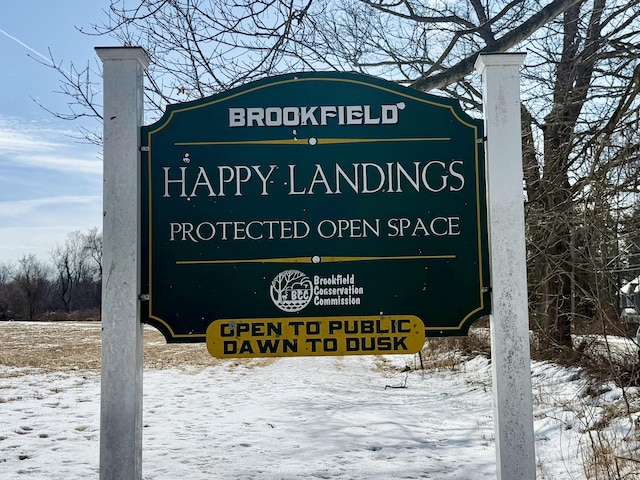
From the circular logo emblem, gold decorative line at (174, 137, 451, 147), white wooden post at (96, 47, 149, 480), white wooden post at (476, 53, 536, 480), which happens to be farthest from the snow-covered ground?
gold decorative line at (174, 137, 451, 147)

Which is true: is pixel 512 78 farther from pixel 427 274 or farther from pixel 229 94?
pixel 229 94

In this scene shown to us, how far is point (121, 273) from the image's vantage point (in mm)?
3330

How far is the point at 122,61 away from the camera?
3.44 m

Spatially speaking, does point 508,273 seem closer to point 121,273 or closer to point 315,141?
point 315,141

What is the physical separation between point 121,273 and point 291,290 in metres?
0.93

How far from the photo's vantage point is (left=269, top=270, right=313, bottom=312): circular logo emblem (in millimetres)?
3377

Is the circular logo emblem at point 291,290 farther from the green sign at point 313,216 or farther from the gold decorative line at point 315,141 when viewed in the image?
the gold decorative line at point 315,141

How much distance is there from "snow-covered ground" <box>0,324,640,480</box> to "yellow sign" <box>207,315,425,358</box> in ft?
8.67

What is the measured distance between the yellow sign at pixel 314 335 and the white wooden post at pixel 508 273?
0.48 m

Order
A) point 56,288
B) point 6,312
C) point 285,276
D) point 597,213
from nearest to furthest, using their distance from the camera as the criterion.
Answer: point 285,276
point 597,213
point 6,312
point 56,288

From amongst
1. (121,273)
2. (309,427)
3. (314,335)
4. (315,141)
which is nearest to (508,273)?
(314,335)

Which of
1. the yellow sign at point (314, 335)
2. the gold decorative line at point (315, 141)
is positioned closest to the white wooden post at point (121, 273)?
the gold decorative line at point (315, 141)

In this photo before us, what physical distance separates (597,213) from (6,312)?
284 ft

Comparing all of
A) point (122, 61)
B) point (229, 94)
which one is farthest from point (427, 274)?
point (122, 61)
